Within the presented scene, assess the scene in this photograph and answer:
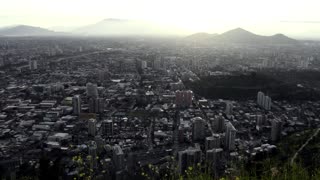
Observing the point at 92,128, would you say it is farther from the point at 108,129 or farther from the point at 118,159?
the point at 118,159

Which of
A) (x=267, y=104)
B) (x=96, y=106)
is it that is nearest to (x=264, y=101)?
(x=267, y=104)

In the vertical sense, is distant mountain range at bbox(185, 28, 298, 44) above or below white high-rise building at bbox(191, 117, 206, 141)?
above

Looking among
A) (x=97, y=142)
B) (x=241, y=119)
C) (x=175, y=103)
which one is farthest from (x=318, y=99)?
(x=97, y=142)

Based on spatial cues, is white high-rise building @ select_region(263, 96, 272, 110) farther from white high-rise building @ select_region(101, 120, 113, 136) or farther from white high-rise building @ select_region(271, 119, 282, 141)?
white high-rise building @ select_region(101, 120, 113, 136)

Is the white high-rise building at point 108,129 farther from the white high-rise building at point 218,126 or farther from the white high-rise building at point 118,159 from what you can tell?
the white high-rise building at point 218,126

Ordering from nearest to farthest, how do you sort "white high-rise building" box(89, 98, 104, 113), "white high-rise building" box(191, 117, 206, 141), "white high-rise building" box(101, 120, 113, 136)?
"white high-rise building" box(191, 117, 206, 141) → "white high-rise building" box(101, 120, 113, 136) → "white high-rise building" box(89, 98, 104, 113)

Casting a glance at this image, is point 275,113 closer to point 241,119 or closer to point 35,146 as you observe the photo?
point 241,119

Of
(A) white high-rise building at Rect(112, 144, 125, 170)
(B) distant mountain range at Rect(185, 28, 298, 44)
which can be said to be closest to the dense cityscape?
(A) white high-rise building at Rect(112, 144, 125, 170)
